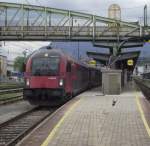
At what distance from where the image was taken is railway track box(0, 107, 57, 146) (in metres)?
15.0

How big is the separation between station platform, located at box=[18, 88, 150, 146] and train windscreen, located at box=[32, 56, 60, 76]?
608 centimetres

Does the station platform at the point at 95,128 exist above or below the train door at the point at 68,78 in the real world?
below

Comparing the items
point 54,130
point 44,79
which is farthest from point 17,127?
point 44,79

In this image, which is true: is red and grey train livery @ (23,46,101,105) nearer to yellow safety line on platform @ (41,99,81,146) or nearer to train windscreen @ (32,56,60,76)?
train windscreen @ (32,56,60,76)

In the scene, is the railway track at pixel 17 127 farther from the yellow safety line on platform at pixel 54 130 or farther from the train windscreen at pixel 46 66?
the train windscreen at pixel 46 66

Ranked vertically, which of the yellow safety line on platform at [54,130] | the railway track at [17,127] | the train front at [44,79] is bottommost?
the railway track at [17,127]

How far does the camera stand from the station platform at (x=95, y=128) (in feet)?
42.7

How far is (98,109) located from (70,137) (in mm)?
7510

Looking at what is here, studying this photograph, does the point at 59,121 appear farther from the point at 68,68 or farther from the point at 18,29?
the point at 18,29

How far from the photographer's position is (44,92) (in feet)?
87.8

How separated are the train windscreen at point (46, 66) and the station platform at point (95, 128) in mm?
6077

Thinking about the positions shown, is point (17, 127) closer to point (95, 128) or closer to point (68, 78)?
point (95, 128)

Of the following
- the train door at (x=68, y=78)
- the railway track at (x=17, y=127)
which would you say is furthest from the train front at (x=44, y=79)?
the railway track at (x=17, y=127)

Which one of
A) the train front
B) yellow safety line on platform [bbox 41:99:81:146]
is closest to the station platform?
yellow safety line on platform [bbox 41:99:81:146]
